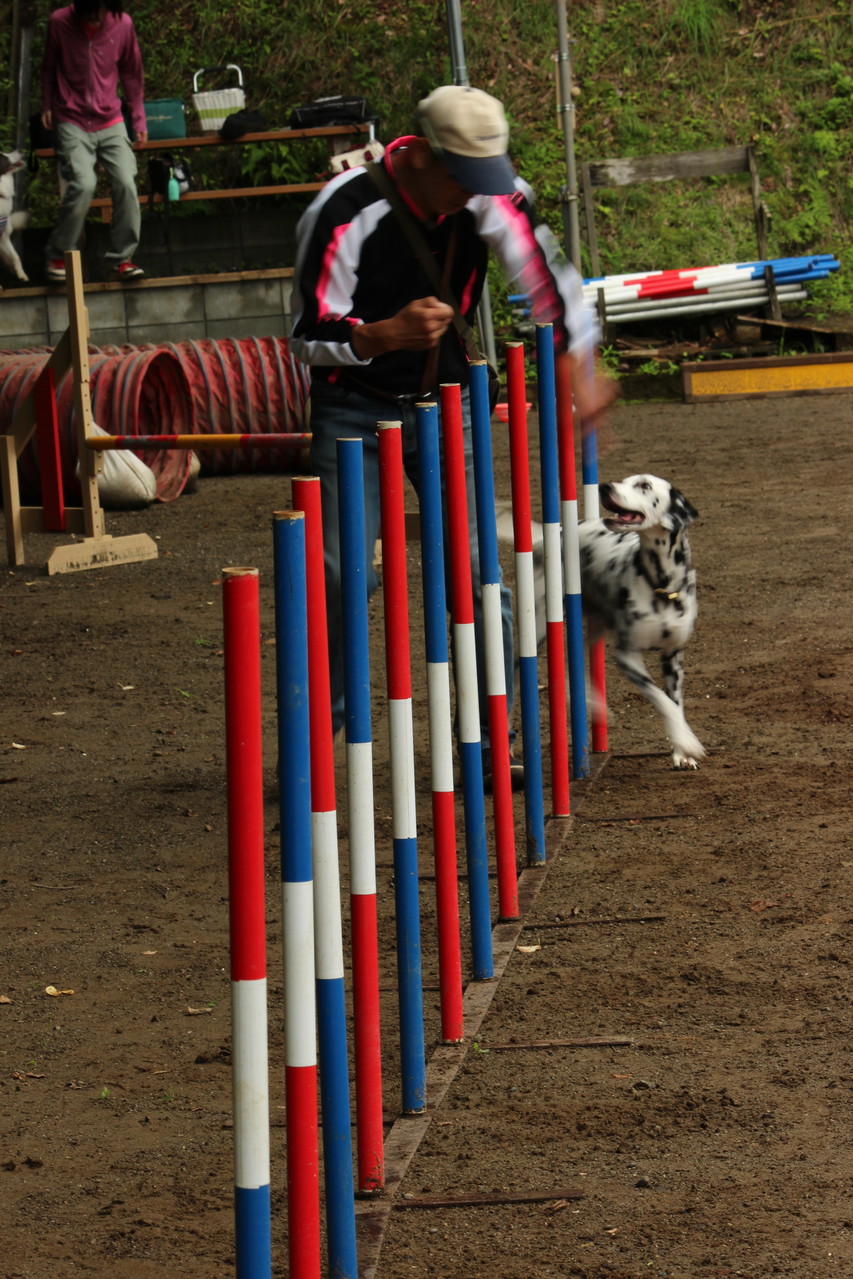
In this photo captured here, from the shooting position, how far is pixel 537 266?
14.4 feet

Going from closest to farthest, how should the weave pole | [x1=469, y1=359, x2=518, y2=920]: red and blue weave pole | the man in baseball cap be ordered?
[x1=469, y1=359, x2=518, y2=920]: red and blue weave pole
the man in baseball cap
the weave pole

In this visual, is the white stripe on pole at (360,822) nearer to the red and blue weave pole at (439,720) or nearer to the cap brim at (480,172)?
the red and blue weave pole at (439,720)

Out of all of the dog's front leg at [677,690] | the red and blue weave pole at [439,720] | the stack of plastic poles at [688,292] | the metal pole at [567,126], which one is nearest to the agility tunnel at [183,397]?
the metal pole at [567,126]

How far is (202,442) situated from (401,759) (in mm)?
4728

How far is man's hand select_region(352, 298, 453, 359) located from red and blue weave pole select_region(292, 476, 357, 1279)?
1.68 meters

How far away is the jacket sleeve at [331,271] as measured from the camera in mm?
4141

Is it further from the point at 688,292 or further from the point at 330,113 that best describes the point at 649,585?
the point at 330,113

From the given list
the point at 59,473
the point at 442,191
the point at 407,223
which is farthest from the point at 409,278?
the point at 59,473

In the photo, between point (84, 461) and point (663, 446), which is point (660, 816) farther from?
point (663, 446)

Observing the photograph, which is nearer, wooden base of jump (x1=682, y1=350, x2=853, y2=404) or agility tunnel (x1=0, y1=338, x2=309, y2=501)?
agility tunnel (x1=0, y1=338, x2=309, y2=501)

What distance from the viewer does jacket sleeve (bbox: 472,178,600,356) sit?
427 cm

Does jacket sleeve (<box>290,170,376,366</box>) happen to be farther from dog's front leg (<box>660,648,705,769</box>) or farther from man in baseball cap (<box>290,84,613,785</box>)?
dog's front leg (<box>660,648,705,769</box>)

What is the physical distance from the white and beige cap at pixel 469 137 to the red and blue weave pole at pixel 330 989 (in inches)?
72.5

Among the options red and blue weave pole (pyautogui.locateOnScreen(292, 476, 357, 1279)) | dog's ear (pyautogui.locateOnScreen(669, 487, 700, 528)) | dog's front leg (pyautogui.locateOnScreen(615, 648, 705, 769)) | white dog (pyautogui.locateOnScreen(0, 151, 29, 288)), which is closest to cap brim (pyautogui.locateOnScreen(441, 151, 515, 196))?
dog's ear (pyautogui.locateOnScreen(669, 487, 700, 528))
